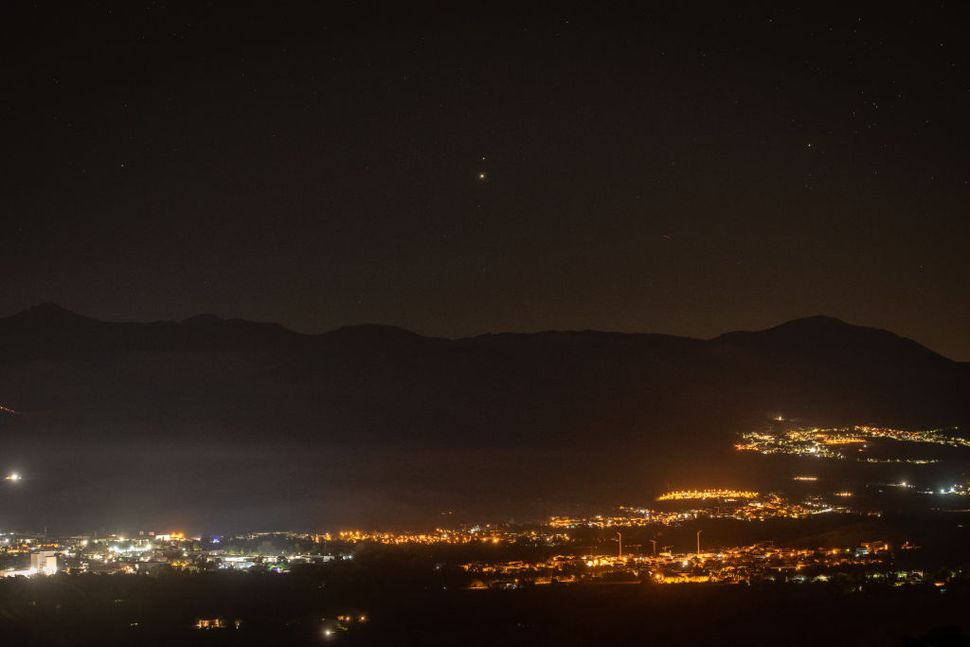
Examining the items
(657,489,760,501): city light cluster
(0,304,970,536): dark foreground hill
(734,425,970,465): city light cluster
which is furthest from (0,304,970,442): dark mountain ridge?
(657,489,760,501): city light cluster

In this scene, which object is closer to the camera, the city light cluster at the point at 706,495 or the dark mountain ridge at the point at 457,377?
the city light cluster at the point at 706,495

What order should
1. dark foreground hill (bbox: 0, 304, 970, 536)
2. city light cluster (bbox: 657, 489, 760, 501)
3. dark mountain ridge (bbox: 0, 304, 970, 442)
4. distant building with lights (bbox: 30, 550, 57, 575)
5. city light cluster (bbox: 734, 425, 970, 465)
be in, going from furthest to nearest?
dark mountain ridge (bbox: 0, 304, 970, 442), city light cluster (bbox: 734, 425, 970, 465), dark foreground hill (bbox: 0, 304, 970, 536), city light cluster (bbox: 657, 489, 760, 501), distant building with lights (bbox: 30, 550, 57, 575)

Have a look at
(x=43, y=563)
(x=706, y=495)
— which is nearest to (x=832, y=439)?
(x=706, y=495)

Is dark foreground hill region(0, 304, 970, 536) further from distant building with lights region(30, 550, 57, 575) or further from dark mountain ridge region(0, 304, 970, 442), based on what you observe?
distant building with lights region(30, 550, 57, 575)

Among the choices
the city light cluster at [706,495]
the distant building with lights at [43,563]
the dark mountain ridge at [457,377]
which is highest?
the dark mountain ridge at [457,377]

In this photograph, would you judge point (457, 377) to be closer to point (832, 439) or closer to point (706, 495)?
point (832, 439)

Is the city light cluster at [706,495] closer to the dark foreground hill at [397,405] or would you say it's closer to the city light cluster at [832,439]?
the dark foreground hill at [397,405]

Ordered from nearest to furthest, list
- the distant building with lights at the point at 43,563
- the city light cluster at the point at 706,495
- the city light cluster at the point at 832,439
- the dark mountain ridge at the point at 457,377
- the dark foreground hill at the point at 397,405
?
the distant building with lights at the point at 43,563, the city light cluster at the point at 706,495, the dark foreground hill at the point at 397,405, the city light cluster at the point at 832,439, the dark mountain ridge at the point at 457,377

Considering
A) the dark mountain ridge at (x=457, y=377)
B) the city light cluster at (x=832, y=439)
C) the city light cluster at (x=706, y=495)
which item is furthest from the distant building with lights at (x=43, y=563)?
the city light cluster at (x=832, y=439)
